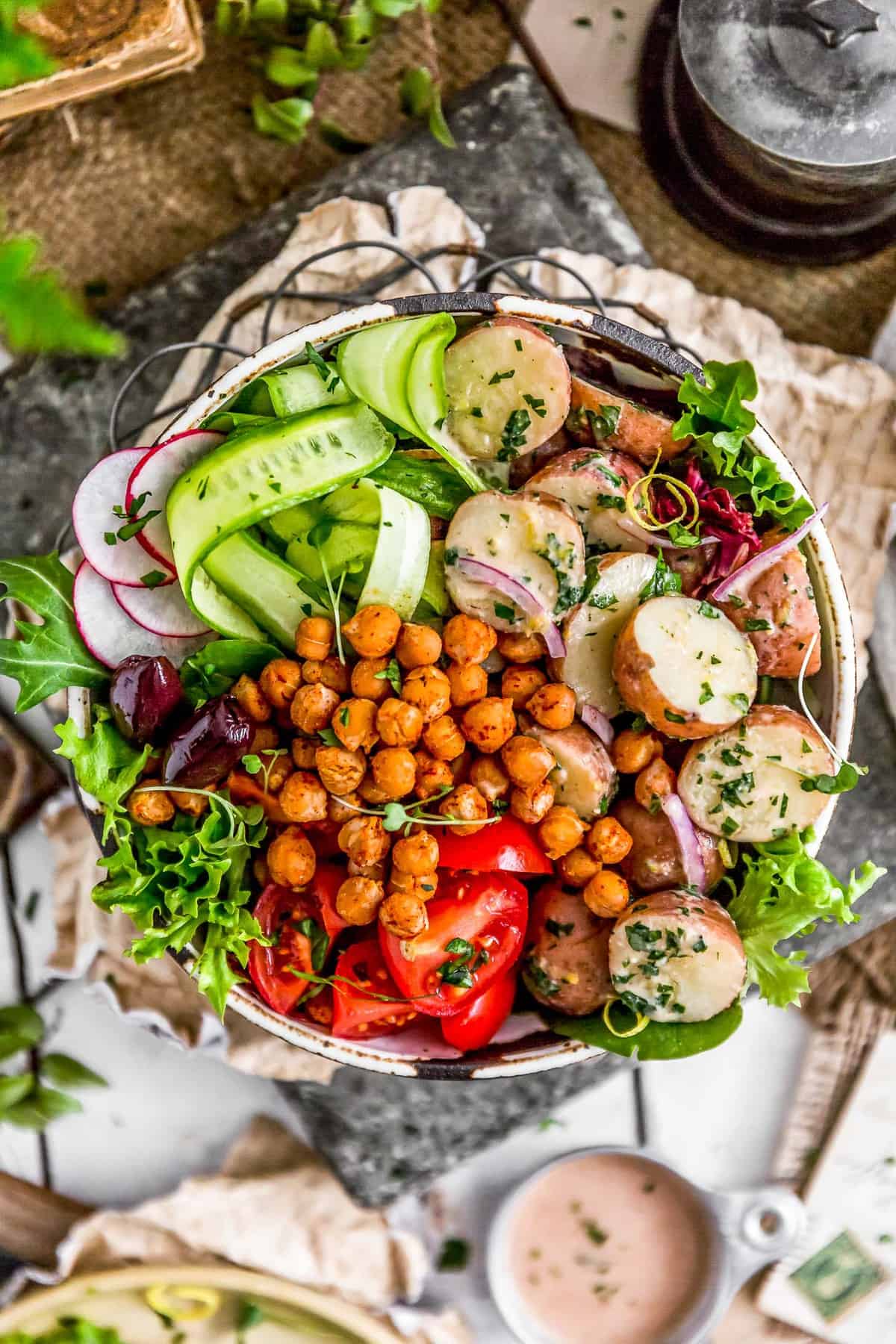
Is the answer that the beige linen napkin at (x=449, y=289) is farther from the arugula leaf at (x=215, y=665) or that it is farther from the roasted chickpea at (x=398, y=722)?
the roasted chickpea at (x=398, y=722)

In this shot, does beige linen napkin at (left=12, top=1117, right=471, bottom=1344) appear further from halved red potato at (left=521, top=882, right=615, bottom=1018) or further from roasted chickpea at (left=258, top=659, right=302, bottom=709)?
roasted chickpea at (left=258, top=659, right=302, bottom=709)

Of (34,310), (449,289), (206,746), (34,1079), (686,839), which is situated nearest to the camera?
(206,746)

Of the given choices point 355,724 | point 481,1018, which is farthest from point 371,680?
point 481,1018

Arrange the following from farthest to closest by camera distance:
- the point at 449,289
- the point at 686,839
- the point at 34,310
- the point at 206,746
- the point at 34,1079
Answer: the point at 34,1079 < the point at 449,289 < the point at 34,310 < the point at 686,839 < the point at 206,746

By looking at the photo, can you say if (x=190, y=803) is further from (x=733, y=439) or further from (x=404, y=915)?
(x=733, y=439)

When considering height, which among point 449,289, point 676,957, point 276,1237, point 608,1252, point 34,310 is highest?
point 34,310

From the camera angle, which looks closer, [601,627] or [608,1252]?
[601,627]

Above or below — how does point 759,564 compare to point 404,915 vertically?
above

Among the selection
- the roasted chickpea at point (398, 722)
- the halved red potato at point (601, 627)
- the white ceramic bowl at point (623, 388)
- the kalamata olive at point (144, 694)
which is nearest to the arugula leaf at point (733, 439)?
the white ceramic bowl at point (623, 388)
